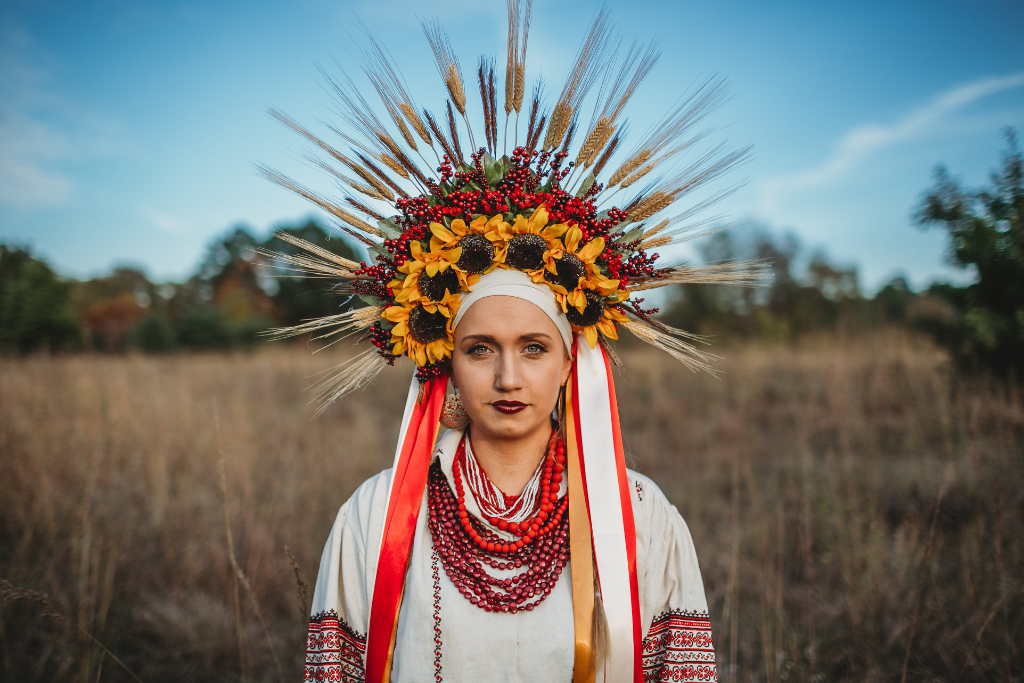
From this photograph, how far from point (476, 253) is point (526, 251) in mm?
168

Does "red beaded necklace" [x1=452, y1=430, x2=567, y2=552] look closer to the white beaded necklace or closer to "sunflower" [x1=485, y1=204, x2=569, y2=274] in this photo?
the white beaded necklace

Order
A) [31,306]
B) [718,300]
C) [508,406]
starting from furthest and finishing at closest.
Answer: [718,300] < [31,306] < [508,406]

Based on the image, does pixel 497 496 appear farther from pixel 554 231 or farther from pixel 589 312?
pixel 554 231

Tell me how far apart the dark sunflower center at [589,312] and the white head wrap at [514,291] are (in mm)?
45

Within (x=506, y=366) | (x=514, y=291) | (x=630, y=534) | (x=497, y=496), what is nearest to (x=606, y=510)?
(x=630, y=534)

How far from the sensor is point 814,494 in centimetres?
505

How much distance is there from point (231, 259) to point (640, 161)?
92.4 ft

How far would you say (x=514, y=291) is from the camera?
1857mm

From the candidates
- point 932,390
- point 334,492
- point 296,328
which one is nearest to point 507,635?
point 296,328

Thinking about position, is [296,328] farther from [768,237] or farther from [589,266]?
[768,237]

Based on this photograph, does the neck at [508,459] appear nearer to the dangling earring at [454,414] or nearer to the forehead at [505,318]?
the dangling earring at [454,414]

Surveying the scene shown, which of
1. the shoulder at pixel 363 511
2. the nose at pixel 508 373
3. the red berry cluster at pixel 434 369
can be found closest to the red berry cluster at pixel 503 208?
the red berry cluster at pixel 434 369

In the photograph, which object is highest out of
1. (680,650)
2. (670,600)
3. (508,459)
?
(508,459)

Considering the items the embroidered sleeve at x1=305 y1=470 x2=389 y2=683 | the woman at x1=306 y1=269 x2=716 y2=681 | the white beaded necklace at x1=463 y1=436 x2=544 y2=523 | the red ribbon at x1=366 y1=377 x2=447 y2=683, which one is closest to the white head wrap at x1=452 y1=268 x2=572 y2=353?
the woman at x1=306 y1=269 x2=716 y2=681
